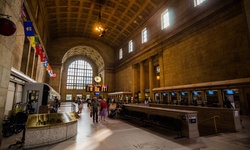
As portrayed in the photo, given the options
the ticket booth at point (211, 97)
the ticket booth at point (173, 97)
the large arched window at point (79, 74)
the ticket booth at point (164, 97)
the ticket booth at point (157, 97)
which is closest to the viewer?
the ticket booth at point (211, 97)

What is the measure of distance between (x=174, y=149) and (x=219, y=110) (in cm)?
536

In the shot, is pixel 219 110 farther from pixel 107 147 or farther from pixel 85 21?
pixel 85 21

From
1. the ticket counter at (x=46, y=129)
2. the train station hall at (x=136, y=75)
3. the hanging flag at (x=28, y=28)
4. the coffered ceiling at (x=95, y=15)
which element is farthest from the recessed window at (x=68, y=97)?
the ticket counter at (x=46, y=129)

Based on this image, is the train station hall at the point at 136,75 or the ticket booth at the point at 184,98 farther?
the ticket booth at the point at 184,98

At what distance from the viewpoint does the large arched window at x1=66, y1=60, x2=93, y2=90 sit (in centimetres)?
4272

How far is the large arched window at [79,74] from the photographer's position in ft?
140

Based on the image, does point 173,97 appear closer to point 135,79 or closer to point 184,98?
point 184,98

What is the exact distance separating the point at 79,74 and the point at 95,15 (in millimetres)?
25417

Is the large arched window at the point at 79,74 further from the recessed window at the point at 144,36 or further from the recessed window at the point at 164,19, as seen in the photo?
the recessed window at the point at 164,19

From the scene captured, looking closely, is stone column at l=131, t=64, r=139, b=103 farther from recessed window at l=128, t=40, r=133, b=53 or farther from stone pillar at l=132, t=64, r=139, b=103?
recessed window at l=128, t=40, r=133, b=53

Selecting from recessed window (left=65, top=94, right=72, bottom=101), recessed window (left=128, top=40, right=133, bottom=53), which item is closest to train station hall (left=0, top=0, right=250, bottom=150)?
recessed window (left=128, top=40, right=133, bottom=53)

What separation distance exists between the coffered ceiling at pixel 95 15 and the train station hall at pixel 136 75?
175 mm

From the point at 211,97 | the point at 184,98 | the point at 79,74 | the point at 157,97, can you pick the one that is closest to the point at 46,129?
the point at 211,97

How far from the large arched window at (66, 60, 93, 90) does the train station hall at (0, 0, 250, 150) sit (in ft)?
45.4
